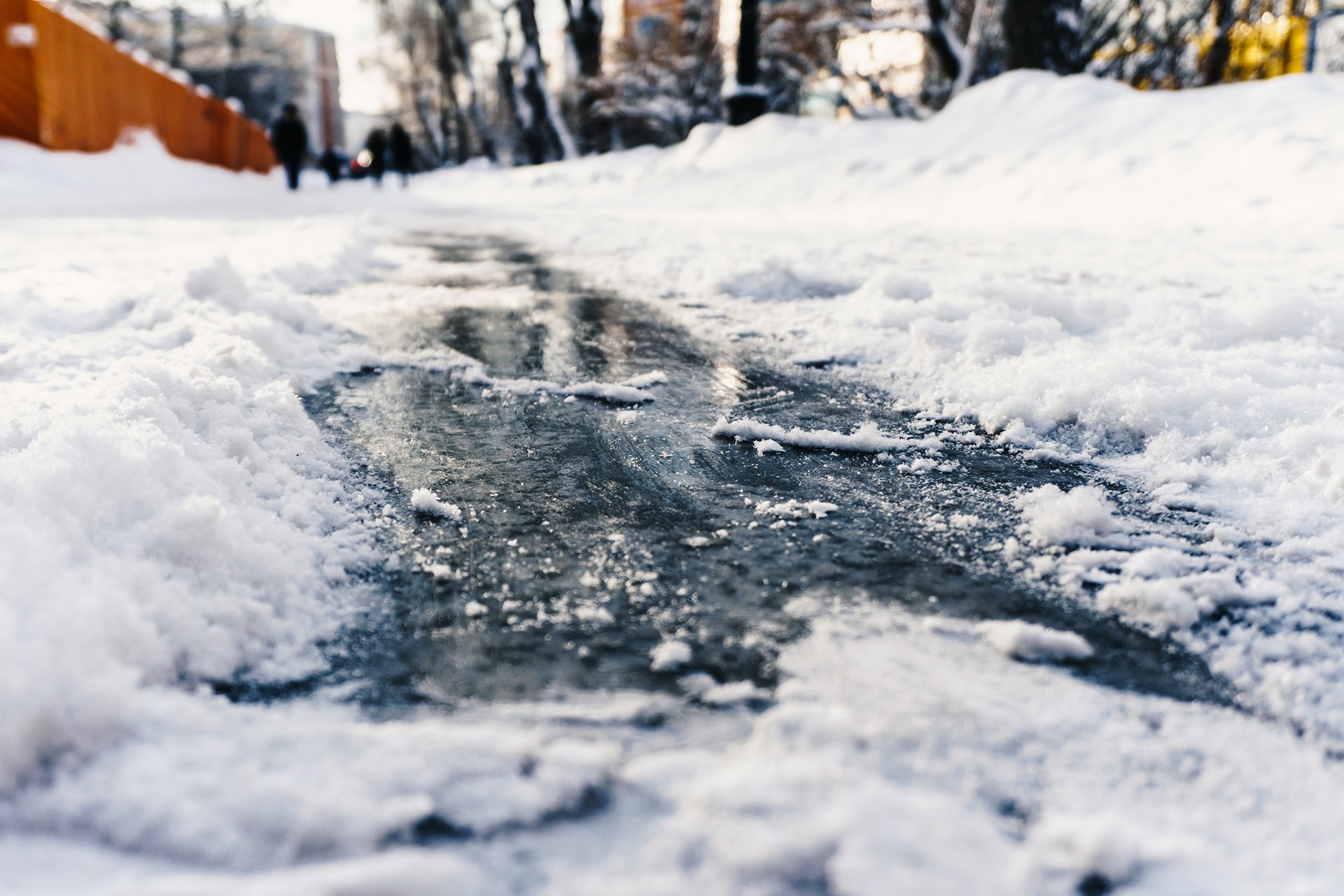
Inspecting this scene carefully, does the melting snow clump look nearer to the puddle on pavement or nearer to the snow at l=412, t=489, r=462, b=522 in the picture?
the puddle on pavement

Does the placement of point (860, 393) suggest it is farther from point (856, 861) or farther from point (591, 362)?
point (856, 861)

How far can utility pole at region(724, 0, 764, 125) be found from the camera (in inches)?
517

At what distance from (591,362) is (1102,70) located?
43.8 ft

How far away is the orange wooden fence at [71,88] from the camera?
1002 cm

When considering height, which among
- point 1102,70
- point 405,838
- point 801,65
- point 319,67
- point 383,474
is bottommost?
point 405,838

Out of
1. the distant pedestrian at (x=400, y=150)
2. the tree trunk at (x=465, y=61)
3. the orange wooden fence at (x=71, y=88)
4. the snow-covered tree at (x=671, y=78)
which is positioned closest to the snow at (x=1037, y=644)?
the orange wooden fence at (x=71, y=88)

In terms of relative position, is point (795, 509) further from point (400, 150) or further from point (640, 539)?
point (400, 150)

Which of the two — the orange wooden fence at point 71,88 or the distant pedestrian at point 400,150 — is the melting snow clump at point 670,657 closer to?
the orange wooden fence at point 71,88

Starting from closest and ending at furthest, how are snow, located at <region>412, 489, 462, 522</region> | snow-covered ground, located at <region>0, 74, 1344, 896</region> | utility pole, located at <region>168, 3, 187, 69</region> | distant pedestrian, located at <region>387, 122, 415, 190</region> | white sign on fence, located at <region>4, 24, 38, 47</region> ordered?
snow-covered ground, located at <region>0, 74, 1344, 896</region>
snow, located at <region>412, 489, 462, 522</region>
white sign on fence, located at <region>4, 24, 38, 47</region>
distant pedestrian, located at <region>387, 122, 415, 190</region>
utility pole, located at <region>168, 3, 187, 69</region>

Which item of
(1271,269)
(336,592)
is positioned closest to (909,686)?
(336,592)

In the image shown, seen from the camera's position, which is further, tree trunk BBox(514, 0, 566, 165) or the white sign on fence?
tree trunk BBox(514, 0, 566, 165)

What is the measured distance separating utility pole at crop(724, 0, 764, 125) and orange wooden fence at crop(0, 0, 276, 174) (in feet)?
27.9

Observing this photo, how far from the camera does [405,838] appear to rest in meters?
1.04

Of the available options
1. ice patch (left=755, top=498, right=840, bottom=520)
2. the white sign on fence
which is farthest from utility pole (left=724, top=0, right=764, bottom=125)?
ice patch (left=755, top=498, right=840, bottom=520)
